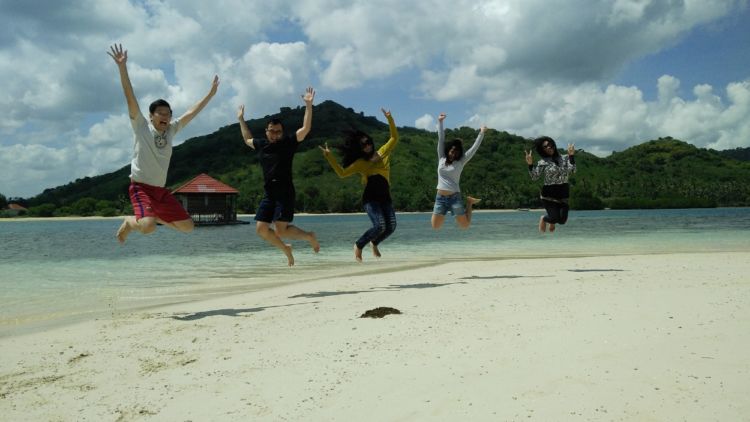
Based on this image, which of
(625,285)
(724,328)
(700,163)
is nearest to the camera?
(724,328)

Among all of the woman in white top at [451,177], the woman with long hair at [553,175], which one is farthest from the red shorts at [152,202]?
the woman with long hair at [553,175]

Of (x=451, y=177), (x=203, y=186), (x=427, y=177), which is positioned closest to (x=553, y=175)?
(x=451, y=177)

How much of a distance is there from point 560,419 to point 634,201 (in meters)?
111

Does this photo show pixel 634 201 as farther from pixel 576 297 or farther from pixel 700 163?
pixel 576 297

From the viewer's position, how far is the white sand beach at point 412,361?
3357 mm

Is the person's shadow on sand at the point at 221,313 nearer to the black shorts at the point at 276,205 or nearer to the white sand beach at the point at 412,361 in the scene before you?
the white sand beach at the point at 412,361

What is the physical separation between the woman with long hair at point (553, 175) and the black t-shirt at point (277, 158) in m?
4.82

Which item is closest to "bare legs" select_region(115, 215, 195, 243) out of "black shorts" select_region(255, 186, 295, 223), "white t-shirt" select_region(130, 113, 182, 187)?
"white t-shirt" select_region(130, 113, 182, 187)

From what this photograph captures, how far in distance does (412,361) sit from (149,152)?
15.0ft

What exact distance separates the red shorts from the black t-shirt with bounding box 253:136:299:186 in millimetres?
1408

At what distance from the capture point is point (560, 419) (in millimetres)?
3086

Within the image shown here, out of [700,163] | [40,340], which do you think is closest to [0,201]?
[40,340]

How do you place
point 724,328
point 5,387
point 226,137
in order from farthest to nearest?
point 226,137 → point 724,328 → point 5,387

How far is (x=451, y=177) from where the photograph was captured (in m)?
9.64
